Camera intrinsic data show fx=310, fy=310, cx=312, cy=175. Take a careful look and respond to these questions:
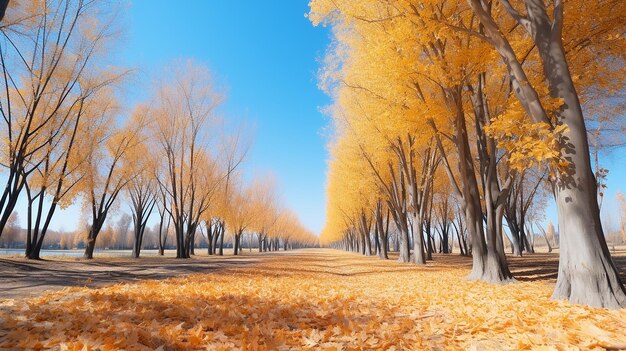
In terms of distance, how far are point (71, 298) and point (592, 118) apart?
17.6 metres

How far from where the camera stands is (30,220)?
17.1 metres

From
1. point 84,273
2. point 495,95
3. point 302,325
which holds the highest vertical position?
point 495,95

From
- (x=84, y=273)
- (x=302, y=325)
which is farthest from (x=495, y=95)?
(x=84, y=273)

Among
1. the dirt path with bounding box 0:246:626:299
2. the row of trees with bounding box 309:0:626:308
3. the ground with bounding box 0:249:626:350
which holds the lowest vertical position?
the dirt path with bounding box 0:246:626:299

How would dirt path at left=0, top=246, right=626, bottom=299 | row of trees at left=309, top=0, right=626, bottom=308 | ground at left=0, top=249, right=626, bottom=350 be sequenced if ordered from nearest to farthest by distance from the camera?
ground at left=0, top=249, right=626, bottom=350
row of trees at left=309, top=0, right=626, bottom=308
dirt path at left=0, top=246, right=626, bottom=299

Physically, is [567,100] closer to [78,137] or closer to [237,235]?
[78,137]

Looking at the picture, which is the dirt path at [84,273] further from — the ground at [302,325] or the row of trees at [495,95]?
the row of trees at [495,95]

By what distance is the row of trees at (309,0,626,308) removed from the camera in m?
4.56

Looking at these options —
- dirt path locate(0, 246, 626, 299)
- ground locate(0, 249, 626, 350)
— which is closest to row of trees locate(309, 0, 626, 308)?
ground locate(0, 249, 626, 350)

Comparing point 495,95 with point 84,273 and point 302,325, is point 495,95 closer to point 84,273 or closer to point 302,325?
point 302,325

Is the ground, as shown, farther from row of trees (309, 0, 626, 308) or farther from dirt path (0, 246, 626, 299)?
dirt path (0, 246, 626, 299)

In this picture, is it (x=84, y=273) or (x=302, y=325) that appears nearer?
(x=302, y=325)

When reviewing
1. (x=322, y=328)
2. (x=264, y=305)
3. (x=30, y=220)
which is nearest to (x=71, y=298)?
(x=264, y=305)

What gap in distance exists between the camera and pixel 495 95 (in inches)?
381
